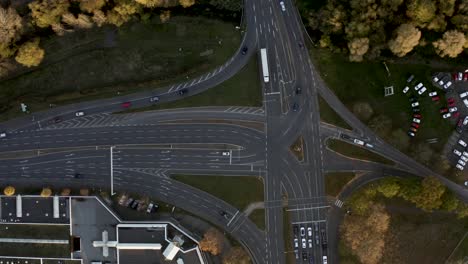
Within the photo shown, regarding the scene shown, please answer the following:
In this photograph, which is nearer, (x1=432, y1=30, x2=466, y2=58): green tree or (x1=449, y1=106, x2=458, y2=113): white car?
(x1=432, y1=30, x2=466, y2=58): green tree

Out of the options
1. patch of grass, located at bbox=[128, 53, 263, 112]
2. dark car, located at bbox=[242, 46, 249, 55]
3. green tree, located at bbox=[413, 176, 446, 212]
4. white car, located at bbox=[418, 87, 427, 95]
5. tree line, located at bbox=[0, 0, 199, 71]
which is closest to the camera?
green tree, located at bbox=[413, 176, 446, 212]

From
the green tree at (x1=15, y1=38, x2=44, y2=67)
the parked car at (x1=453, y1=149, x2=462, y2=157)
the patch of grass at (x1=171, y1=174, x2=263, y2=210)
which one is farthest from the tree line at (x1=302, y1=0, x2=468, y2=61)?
the green tree at (x1=15, y1=38, x2=44, y2=67)

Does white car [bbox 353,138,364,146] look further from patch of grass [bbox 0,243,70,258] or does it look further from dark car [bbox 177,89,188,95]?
patch of grass [bbox 0,243,70,258]

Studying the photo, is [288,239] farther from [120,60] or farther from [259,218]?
[120,60]

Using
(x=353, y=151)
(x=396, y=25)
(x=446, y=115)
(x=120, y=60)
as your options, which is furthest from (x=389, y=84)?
(x=120, y=60)

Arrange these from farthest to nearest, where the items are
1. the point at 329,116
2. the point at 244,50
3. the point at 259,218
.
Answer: the point at 244,50
the point at 259,218
the point at 329,116

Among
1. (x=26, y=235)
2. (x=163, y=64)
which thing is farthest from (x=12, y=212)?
(x=163, y=64)

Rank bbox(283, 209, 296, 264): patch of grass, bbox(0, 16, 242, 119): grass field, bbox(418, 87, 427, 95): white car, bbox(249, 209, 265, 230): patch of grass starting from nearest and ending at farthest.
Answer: bbox(418, 87, 427, 95): white car < bbox(283, 209, 296, 264): patch of grass < bbox(249, 209, 265, 230): patch of grass < bbox(0, 16, 242, 119): grass field
